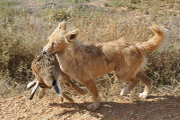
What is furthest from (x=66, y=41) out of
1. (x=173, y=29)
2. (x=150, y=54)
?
(x=173, y=29)

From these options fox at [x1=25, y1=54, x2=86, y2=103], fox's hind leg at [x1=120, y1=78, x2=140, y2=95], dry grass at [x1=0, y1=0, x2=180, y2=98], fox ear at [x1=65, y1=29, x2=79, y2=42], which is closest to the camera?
fox ear at [x1=65, y1=29, x2=79, y2=42]

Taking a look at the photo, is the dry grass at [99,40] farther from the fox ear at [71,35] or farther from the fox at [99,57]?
the fox ear at [71,35]

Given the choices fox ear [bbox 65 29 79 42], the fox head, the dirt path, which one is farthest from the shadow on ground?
fox ear [bbox 65 29 79 42]

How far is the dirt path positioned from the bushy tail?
3.94ft

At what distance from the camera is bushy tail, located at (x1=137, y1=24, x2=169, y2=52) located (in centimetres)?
395

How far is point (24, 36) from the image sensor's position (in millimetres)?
5992

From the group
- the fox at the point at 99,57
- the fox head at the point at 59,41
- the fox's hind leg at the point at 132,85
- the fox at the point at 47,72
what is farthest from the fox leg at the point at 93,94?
the fox head at the point at 59,41

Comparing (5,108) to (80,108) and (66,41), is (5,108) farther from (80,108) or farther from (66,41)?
(66,41)

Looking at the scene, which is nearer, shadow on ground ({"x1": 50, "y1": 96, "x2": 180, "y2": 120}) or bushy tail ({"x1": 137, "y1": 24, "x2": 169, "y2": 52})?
bushy tail ({"x1": 137, "y1": 24, "x2": 169, "y2": 52})

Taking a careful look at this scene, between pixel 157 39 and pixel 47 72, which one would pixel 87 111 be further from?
pixel 157 39

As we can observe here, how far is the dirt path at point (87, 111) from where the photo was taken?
Result: 4.15 meters

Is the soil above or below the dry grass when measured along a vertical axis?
below

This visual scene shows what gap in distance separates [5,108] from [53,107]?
38.4 inches

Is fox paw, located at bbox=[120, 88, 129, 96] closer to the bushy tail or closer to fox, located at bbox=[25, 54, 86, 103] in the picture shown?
the bushy tail
